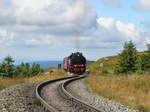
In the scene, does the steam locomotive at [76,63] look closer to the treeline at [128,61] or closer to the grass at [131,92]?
the treeline at [128,61]

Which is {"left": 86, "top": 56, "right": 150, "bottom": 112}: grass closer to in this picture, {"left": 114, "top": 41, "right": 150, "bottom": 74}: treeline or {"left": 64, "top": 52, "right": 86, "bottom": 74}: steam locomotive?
{"left": 114, "top": 41, "right": 150, "bottom": 74}: treeline

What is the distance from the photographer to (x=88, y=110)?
11.6 metres

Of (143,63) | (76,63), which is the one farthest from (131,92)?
(76,63)

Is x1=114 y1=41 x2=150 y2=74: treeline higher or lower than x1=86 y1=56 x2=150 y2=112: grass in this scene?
higher

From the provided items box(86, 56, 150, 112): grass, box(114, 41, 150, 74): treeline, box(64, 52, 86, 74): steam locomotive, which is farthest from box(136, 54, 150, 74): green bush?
box(86, 56, 150, 112): grass

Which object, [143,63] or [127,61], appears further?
[127,61]

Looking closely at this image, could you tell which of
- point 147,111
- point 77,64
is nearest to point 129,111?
point 147,111

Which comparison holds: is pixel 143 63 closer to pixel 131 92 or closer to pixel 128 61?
pixel 128 61

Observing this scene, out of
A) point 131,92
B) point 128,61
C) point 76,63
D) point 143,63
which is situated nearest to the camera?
point 131,92

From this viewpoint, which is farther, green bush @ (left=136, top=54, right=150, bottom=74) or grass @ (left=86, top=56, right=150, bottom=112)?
green bush @ (left=136, top=54, right=150, bottom=74)

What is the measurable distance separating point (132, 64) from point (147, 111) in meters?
25.1

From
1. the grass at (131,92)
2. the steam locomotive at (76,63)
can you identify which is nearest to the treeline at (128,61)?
the steam locomotive at (76,63)

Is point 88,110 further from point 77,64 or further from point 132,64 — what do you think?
point 77,64

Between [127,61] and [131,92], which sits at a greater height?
[127,61]
